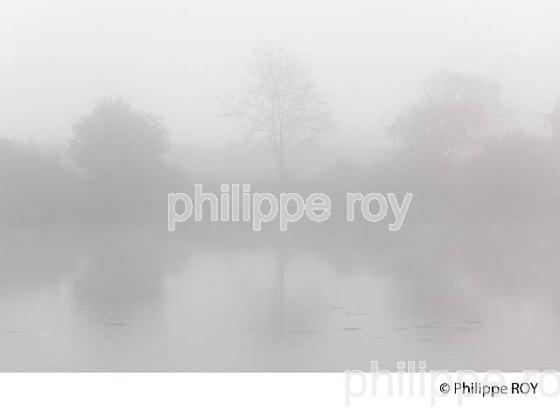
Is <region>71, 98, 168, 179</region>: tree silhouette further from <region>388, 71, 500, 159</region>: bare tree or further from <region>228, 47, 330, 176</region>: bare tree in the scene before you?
Result: <region>388, 71, 500, 159</region>: bare tree

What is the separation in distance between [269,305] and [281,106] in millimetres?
1908

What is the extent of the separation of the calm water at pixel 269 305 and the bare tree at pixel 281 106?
3.42 ft

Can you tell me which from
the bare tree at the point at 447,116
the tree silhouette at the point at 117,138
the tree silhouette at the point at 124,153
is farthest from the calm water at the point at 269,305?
the bare tree at the point at 447,116

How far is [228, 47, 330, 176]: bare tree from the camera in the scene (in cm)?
661

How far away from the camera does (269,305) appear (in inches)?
239

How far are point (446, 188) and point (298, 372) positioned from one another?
2684 millimetres

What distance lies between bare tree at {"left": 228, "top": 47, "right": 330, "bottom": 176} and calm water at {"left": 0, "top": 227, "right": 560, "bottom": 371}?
104cm

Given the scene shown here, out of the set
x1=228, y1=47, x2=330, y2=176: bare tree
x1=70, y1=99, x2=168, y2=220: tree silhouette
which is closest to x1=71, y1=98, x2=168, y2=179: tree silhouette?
x1=70, y1=99, x2=168, y2=220: tree silhouette

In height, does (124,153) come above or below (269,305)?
above

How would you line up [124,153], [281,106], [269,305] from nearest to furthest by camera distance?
1. [269,305]
2. [281,106]
3. [124,153]

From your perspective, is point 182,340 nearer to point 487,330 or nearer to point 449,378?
point 449,378

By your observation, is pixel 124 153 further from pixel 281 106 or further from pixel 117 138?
pixel 281 106


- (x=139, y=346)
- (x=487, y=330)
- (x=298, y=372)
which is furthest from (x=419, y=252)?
(x=139, y=346)

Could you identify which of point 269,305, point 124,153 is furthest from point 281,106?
point 269,305
